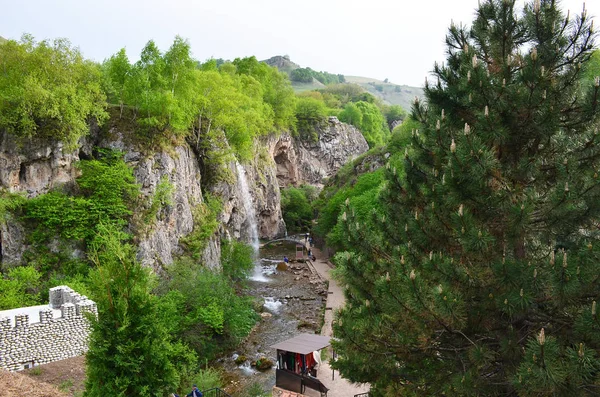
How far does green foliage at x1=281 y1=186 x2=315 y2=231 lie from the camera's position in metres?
51.2

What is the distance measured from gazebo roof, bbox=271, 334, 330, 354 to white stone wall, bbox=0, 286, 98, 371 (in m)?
7.16

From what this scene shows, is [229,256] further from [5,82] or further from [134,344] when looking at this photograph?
[134,344]

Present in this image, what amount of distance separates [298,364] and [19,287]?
479 inches

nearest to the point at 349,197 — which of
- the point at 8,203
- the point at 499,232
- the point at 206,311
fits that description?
the point at 206,311

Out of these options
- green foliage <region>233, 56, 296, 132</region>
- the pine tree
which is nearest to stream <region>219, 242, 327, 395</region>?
the pine tree

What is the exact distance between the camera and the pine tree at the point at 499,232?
18.7 feet

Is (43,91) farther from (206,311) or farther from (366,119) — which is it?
(366,119)

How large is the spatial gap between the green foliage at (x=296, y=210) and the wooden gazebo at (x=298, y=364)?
115 feet

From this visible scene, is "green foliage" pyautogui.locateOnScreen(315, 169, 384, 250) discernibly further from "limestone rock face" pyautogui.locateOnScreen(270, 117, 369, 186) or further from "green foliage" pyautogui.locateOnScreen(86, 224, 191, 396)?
"green foliage" pyautogui.locateOnScreen(86, 224, 191, 396)

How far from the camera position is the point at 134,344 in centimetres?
878

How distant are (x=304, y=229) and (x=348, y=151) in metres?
23.8

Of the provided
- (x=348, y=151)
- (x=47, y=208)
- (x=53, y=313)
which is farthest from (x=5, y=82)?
(x=348, y=151)

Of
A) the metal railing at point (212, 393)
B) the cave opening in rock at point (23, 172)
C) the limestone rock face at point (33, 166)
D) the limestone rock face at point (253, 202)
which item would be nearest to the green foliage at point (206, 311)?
the metal railing at point (212, 393)

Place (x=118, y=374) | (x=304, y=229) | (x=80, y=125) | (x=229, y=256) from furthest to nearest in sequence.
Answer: (x=304, y=229) → (x=229, y=256) → (x=80, y=125) → (x=118, y=374)
